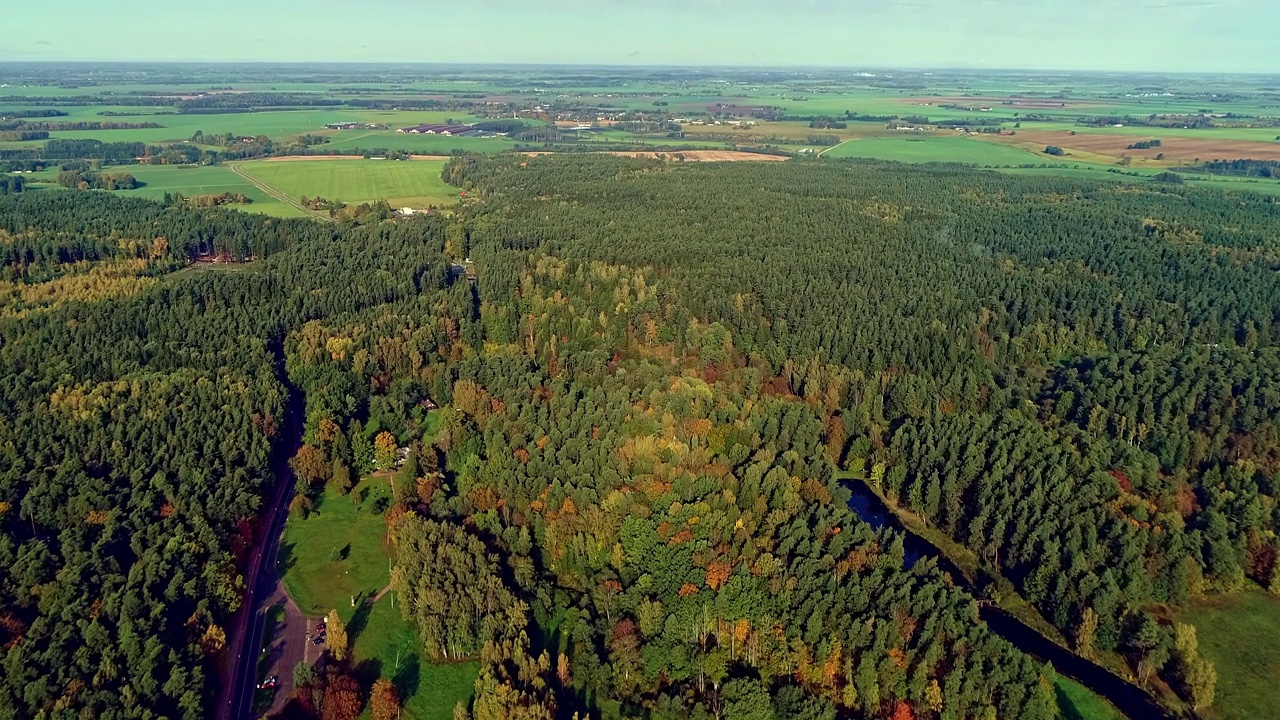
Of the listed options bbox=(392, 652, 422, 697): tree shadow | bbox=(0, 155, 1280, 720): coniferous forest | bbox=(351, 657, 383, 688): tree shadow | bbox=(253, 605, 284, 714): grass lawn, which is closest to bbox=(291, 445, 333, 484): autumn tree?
bbox=(0, 155, 1280, 720): coniferous forest

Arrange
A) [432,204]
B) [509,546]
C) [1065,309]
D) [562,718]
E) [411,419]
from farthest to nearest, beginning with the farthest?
1. [432,204]
2. [1065,309]
3. [411,419]
4. [509,546]
5. [562,718]

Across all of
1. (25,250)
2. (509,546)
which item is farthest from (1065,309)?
(25,250)

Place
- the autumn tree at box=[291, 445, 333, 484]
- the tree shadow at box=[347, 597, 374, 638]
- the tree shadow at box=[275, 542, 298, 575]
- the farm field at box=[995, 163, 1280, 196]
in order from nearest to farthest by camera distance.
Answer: the tree shadow at box=[347, 597, 374, 638], the tree shadow at box=[275, 542, 298, 575], the autumn tree at box=[291, 445, 333, 484], the farm field at box=[995, 163, 1280, 196]

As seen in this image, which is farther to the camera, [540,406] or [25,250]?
[25,250]

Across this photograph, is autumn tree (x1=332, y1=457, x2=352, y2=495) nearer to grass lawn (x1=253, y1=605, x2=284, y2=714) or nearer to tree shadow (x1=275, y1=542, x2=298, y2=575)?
tree shadow (x1=275, y1=542, x2=298, y2=575)

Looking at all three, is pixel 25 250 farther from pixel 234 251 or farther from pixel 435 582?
pixel 435 582

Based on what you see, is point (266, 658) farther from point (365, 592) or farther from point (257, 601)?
point (365, 592)
